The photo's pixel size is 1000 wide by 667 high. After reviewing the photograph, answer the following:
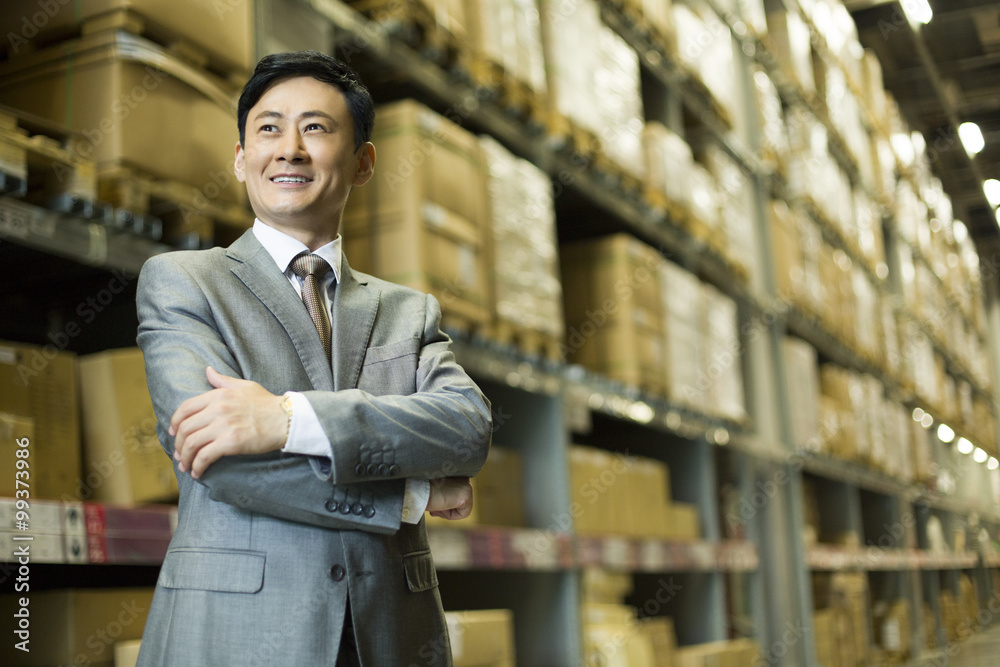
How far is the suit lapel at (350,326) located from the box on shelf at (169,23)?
94 cm

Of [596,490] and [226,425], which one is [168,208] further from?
[596,490]

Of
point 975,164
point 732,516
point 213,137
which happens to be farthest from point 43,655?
point 975,164

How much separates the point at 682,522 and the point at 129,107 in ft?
11.7

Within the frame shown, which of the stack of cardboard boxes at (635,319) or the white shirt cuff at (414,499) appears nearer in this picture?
the white shirt cuff at (414,499)

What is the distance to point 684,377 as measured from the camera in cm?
480

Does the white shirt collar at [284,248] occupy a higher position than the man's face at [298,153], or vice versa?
the man's face at [298,153]

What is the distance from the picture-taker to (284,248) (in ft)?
5.20

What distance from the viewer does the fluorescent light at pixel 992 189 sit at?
1503 centimetres

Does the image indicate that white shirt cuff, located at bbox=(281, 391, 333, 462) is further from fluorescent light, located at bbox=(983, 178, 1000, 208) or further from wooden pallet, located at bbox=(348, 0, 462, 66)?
fluorescent light, located at bbox=(983, 178, 1000, 208)

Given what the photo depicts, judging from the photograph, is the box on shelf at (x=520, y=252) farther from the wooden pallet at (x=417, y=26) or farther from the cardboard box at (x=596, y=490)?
the cardboard box at (x=596, y=490)

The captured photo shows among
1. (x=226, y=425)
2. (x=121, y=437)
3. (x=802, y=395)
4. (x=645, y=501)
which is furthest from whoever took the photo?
(x=802, y=395)

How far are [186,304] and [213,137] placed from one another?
38.4 inches

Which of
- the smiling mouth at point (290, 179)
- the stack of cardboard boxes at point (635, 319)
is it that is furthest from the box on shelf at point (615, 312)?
the smiling mouth at point (290, 179)

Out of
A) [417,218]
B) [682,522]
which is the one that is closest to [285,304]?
[417,218]
